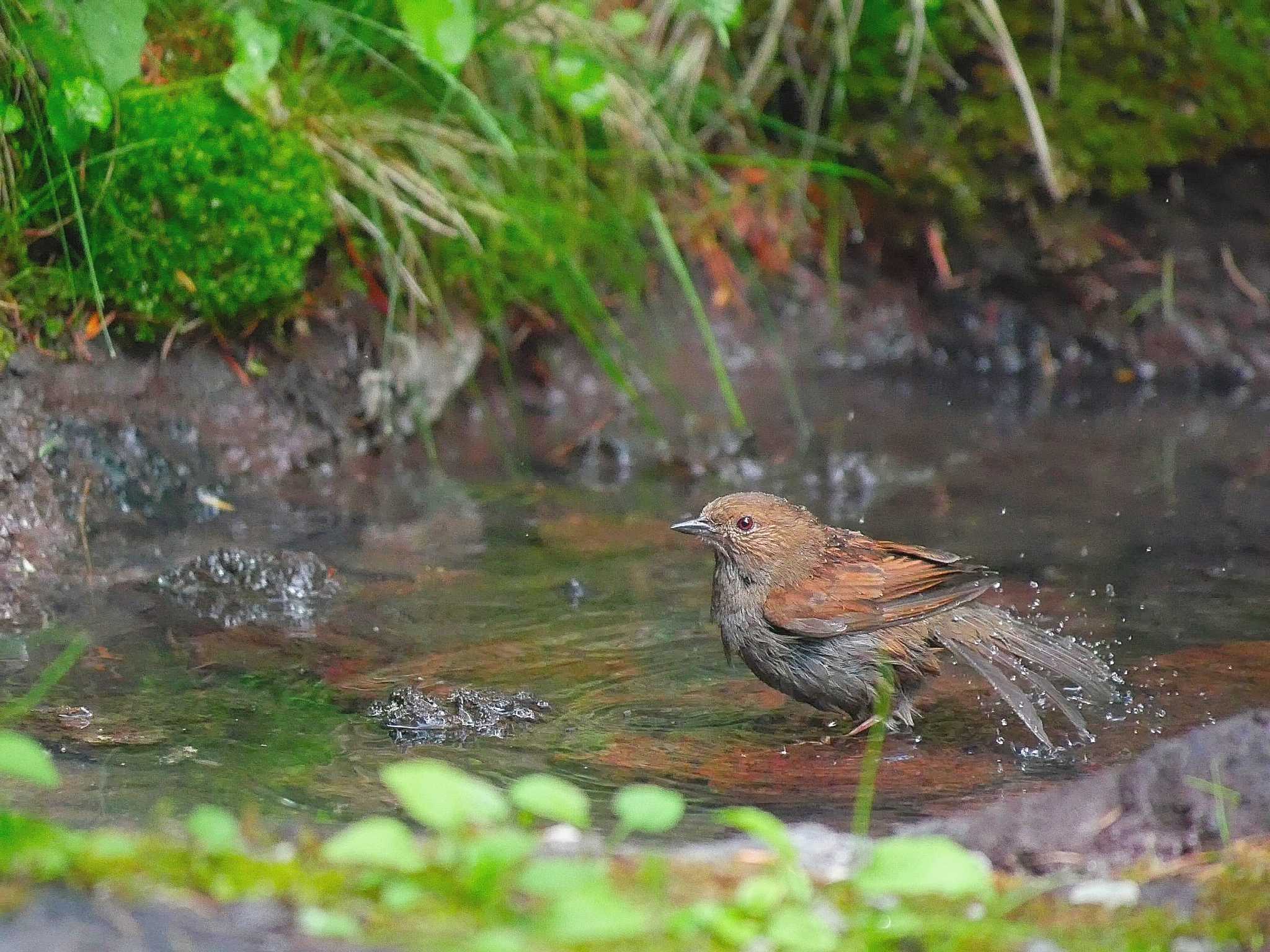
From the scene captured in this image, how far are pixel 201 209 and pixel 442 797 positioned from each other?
15.0 ft

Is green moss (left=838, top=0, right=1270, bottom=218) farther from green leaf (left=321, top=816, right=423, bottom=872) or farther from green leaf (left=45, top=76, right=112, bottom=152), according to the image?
green leaf (left=321, top=816, right=423, bottom=872)

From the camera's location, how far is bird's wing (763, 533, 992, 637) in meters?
5.12

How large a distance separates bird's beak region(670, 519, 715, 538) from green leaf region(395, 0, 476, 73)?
6.15 ft

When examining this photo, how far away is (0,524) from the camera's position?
18.6 ft

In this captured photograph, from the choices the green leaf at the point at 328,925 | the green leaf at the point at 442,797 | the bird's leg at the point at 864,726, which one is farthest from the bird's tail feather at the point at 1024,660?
the green leaf at the point at 328,925

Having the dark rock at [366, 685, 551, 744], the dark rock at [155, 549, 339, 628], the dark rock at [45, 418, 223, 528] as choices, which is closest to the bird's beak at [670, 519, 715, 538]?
the dark rock at [366, 685, 551, 744]

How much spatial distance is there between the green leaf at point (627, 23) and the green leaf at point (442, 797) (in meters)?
5.92

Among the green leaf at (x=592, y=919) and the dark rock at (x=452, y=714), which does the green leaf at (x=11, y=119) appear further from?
the green leaf at (x=592, y=919)

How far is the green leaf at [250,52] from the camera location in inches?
242

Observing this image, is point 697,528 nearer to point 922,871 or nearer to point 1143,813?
point 1143,813

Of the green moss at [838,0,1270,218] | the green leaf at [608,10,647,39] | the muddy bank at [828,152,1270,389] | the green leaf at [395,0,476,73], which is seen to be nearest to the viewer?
the green leaf at [395,0,476,73]

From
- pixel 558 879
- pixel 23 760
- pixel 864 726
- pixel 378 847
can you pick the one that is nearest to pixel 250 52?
pixel 864 726

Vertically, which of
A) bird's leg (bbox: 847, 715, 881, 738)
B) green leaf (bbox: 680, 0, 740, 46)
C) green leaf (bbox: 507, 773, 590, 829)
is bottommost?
bird's leg (bbox: 847, 715, 881, 738)

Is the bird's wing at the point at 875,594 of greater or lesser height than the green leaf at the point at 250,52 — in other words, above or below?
below
